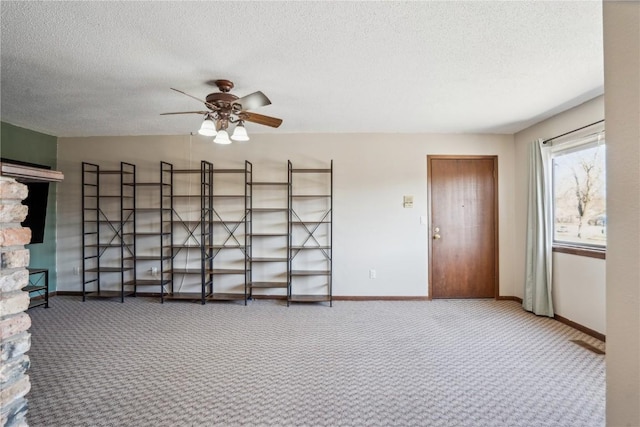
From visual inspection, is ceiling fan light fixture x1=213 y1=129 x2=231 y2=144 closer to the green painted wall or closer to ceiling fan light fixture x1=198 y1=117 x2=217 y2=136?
ceiling fan light fixture x1=198 y1=117 x2=217 y2=136

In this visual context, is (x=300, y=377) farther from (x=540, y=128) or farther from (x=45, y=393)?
(x=540, y=128)

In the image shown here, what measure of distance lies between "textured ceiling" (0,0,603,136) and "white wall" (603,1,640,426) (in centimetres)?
114

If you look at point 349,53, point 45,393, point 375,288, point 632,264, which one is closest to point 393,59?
point 349,53

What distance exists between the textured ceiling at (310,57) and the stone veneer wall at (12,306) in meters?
1.36

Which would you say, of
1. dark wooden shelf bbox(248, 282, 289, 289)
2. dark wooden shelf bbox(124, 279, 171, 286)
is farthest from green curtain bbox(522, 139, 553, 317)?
dark wooden shelf bbox(124, 279, 171, 286)

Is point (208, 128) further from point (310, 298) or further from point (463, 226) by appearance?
point (463, 226)

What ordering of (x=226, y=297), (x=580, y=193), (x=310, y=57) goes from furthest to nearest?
(x=226, y=297) → (x=580, y=193) → (x=310, y=57)

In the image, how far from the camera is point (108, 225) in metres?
4.53

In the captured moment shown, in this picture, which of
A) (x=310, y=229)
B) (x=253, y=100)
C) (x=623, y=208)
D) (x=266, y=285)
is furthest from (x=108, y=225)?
(x=623, y=208)

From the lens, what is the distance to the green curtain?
3.61 meters

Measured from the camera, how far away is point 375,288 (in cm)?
437

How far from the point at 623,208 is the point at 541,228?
3370 millimetres

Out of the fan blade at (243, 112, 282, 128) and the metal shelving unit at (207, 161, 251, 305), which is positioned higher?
the fan blade at (243, 112, 282, 128)

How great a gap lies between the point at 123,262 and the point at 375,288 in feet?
12.3
